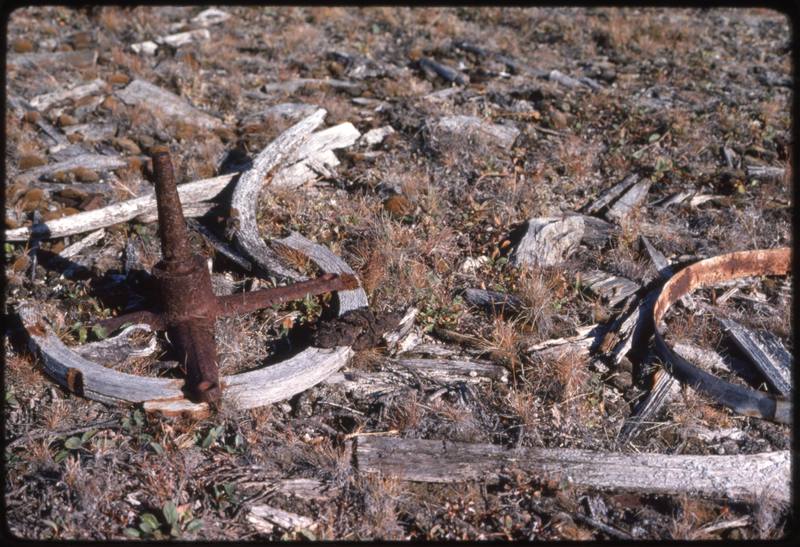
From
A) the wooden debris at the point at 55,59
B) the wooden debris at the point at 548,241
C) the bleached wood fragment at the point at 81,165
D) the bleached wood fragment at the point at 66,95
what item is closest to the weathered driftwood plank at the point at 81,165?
the bleached wood fragment at the point at 81,165

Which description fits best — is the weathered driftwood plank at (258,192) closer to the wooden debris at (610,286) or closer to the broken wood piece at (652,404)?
the wooden debris at (610,286)

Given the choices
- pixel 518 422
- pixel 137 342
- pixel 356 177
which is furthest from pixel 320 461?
pixel 356 177

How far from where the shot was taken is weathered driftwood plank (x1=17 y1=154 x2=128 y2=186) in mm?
5707

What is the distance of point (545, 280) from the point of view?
184 inches

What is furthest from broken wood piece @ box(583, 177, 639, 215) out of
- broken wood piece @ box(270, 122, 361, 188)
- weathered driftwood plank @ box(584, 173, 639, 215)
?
broken wood piece @ box(270, 122, 361, 188)

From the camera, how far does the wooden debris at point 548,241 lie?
16.1 ft

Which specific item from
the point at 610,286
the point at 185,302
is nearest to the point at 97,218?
the point at 185,302

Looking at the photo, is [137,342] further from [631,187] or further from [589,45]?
[589,45]

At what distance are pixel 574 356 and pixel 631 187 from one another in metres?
2.60

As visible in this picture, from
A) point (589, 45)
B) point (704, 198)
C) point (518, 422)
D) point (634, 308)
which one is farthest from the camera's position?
point (589, 45)

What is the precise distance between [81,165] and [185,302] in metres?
2.94

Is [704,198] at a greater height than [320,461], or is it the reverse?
[704,198]

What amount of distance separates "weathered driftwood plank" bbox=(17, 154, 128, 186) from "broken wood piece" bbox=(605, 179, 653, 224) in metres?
4.36

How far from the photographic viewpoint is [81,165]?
5.88m
